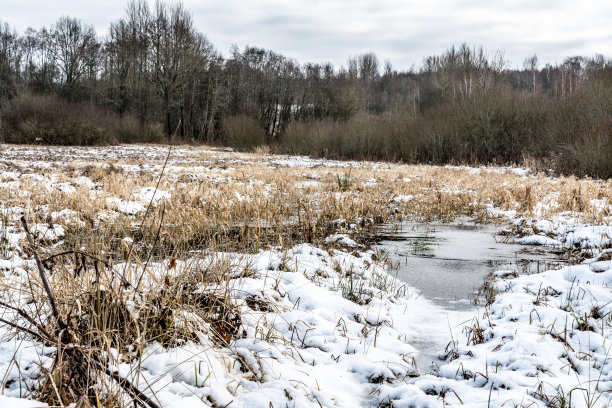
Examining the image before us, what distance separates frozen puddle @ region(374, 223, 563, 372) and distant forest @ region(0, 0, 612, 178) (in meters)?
7.26

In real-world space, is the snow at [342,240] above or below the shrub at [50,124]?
below

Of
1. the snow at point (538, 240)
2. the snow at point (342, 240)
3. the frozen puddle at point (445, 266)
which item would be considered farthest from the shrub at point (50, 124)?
the snow at point (538, 240)

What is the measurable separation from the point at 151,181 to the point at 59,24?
128ft

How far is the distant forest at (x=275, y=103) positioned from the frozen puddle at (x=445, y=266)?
23.8 ft

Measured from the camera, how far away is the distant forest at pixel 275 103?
17.8 m

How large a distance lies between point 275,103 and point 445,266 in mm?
40320

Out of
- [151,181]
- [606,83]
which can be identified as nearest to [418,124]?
[606,83]

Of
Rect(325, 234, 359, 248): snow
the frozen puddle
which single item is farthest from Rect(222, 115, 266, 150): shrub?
Rect(325, 234, 359, 248): snow

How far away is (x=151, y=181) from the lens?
366 inches

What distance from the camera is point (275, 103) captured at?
4334 centimetres

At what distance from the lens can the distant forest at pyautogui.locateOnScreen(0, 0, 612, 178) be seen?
17844 millimetres

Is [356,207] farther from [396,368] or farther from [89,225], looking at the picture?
[396,368]

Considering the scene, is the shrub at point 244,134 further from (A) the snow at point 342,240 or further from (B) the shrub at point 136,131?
(A) the snow at point 342,240

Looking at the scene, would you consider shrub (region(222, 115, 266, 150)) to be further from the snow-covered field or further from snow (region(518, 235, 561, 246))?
snow (region(518, 235, 561, 246))
